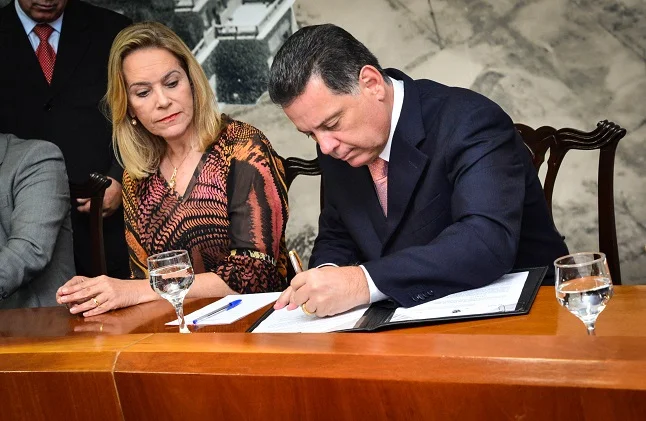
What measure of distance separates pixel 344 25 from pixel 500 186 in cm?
215

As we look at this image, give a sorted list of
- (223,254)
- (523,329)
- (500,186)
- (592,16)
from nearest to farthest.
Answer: (523,329) < (500,186) < (223,254) < (592,16)

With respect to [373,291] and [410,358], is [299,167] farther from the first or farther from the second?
[410,358]

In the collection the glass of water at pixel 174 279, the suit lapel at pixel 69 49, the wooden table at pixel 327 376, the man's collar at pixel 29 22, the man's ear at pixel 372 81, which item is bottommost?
the glass of water at pixel 174 279

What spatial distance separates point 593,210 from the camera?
12.1 ft

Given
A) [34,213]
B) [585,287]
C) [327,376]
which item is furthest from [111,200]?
[327,376]

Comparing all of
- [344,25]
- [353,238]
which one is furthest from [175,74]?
[344,25]

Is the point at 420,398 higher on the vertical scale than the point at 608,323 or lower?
higher

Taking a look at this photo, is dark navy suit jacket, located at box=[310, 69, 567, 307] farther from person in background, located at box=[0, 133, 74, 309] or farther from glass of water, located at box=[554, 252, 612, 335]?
person in background, located at box=[0, 133, 74, 309]

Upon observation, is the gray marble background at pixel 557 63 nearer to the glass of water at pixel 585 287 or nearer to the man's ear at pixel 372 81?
the man's ear at pixel 372 81

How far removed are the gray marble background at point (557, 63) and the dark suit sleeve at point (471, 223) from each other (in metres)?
1.75

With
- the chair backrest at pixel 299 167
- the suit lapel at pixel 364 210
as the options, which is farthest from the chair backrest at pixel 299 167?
the suit lapel at pixel 364 210

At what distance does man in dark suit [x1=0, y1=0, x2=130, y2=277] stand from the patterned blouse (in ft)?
3.12

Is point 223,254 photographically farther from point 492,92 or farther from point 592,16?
point 592,16

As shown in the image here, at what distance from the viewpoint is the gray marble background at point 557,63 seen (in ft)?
11.6
